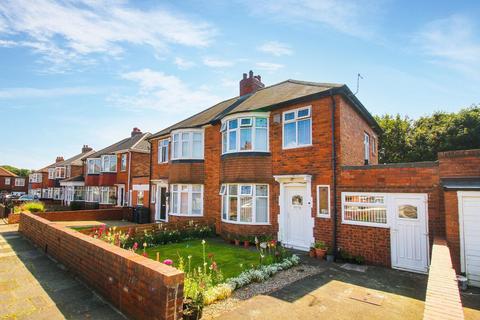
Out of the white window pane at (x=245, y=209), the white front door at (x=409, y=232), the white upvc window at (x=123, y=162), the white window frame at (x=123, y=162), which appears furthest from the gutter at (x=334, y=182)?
the white upvc window at (x=123, y=162)

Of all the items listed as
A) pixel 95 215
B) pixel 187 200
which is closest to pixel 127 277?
pixel 187 200

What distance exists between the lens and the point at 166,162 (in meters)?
17.5

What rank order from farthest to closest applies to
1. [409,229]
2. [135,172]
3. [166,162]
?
[135,172], [166,162], [409,229]

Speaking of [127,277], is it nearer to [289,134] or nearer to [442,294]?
[442,294]

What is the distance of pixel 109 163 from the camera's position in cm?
2475

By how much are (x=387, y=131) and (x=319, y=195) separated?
21.8m

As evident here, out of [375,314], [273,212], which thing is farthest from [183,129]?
[375,314]

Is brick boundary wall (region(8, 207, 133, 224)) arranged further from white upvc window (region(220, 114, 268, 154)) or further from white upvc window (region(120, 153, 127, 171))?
white upvc window (region(220, 114, 268, 154))

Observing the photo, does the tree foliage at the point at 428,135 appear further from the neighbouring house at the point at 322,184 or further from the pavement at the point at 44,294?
the pavement at the point at 44,294

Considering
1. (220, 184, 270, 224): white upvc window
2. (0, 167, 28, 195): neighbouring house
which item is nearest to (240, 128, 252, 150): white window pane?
(220, 184, 270, 224): white upvc window

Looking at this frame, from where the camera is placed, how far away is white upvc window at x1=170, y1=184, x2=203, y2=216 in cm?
1465

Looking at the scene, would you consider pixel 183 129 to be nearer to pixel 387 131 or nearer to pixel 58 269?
pixel 58 269

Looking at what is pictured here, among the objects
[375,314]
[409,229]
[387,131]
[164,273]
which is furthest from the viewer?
[387,131]

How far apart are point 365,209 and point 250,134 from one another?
17.5 ft
